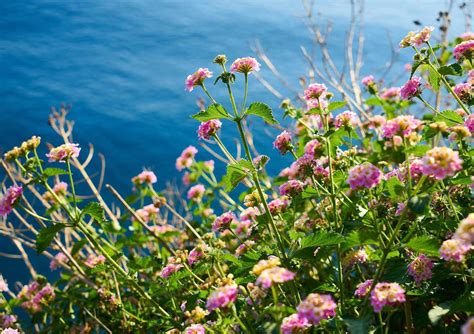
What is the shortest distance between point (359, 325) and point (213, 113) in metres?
0.78

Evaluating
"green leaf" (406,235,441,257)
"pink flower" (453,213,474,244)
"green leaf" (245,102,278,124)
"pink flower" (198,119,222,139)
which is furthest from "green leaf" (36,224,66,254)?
"pink flower" (453,213,474,244)

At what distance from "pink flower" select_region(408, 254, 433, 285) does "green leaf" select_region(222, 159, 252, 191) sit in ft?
1.87

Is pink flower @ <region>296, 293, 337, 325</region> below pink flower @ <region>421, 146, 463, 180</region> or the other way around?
below

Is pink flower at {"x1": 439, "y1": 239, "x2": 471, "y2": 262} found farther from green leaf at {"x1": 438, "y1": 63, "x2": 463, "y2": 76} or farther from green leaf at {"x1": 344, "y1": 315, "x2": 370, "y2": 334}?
green leaf at {"x1": 438, "y1": 63, "x2": 463, "y2": 76}

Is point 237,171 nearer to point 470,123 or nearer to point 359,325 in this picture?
point 359,325

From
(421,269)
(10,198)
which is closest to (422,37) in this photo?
(421,269)

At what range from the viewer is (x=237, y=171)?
1.71m

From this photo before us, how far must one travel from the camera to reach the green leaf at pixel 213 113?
1646 mm

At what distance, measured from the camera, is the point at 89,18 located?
7.70m

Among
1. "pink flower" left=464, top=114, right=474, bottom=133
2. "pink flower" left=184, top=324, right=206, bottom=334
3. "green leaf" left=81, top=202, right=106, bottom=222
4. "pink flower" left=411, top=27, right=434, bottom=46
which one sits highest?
"pink flower" left=411, top=27, right=434, bottom=46

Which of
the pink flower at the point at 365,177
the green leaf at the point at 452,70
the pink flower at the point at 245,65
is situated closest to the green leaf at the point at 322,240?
the pink flower at the point at 365,177

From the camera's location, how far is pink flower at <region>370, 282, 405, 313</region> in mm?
1238

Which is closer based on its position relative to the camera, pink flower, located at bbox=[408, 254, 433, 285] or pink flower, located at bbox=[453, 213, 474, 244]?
pink flower, located at bbox=[453, 213, 474, 244]

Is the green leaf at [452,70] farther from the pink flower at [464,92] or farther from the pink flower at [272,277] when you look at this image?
the pink flower at [272,277]
